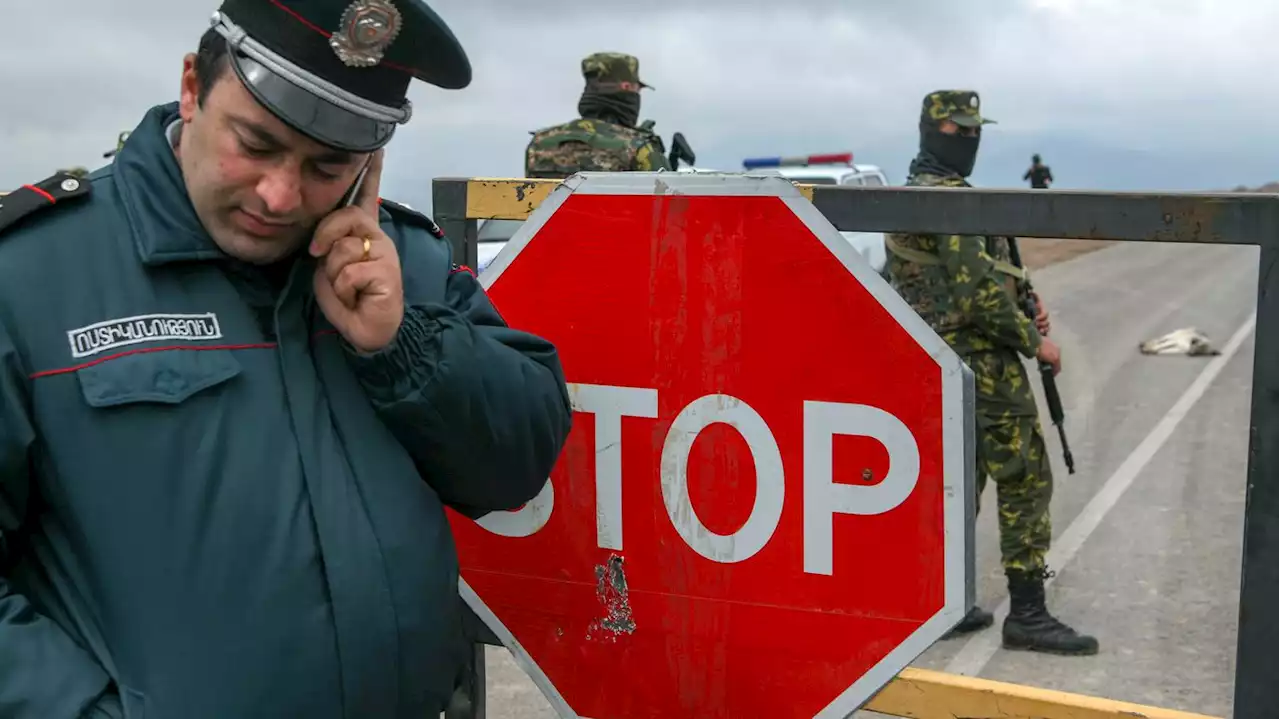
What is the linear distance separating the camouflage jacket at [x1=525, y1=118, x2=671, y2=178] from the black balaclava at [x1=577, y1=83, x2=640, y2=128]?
22 centimetres

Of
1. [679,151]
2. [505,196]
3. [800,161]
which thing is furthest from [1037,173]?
[505,196]

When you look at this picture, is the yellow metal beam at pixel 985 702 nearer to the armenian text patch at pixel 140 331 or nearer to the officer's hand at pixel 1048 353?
the armenian text patch at pixel 140 331

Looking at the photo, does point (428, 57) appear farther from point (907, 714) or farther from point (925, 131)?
point (925, 131)

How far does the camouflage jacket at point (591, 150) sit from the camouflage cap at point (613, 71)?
279mm

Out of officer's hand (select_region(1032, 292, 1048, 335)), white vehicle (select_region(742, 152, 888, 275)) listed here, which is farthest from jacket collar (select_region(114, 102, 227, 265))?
white vehicle (select_region(742, 152, 888, 275))

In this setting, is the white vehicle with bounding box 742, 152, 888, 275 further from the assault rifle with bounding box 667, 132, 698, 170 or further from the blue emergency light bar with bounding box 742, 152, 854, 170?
the assault rifle with bounding box 667, 132, 698, 170

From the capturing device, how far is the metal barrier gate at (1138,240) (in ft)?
7.09

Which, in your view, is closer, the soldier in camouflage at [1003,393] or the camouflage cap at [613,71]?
the soldier in camouflage at [1003,393]

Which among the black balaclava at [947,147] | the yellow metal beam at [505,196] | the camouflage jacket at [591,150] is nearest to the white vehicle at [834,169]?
the camouflage jacket at [591,150]

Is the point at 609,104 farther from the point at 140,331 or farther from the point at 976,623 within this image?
the point at 140,331

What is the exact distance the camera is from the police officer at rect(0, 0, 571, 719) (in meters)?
1.75

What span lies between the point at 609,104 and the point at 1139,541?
143 inches

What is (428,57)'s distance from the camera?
2012 millimetres

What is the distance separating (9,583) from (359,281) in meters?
0.61
